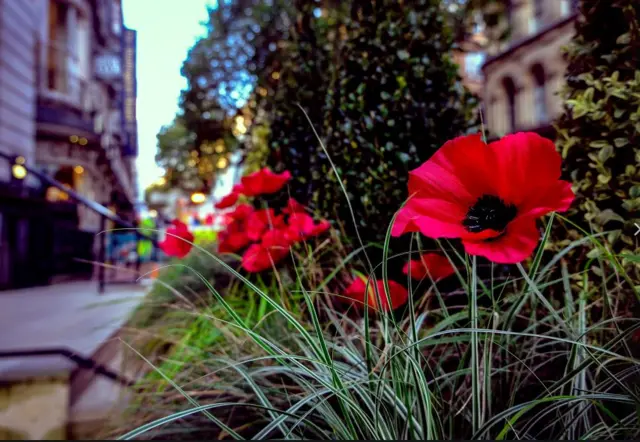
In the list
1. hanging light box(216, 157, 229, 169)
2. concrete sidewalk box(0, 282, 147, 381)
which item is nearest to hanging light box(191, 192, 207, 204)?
hanging light box(216, 157, 229, 169)

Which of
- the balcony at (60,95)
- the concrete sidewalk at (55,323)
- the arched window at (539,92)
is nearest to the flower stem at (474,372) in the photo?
the concrete sidewalk at (55,323)

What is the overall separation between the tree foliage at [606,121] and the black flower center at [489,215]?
44cm

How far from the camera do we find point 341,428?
0.72 meters

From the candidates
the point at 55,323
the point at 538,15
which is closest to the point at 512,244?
the point at 55,323

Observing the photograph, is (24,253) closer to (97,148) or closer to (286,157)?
(97,148)

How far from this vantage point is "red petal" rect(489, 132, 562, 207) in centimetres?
63

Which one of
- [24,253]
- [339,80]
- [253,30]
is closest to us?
[339,80]

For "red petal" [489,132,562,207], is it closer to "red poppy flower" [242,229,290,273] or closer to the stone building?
"red poppy flower" [242,229,290,273]

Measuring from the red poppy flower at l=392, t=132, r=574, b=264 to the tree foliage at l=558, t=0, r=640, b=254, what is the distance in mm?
A: 448

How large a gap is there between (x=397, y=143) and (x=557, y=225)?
1.52 feet

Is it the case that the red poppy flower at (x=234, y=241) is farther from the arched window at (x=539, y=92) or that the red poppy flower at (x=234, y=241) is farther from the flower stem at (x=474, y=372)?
the arched window at (x=539, y=92)

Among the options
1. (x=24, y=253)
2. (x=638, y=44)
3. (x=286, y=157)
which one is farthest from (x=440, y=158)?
(x=24, y=253)

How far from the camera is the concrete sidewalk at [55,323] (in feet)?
7.30

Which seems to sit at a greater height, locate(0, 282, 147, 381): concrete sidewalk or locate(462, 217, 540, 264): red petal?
locate(462, 217, 540, 264): red petal
